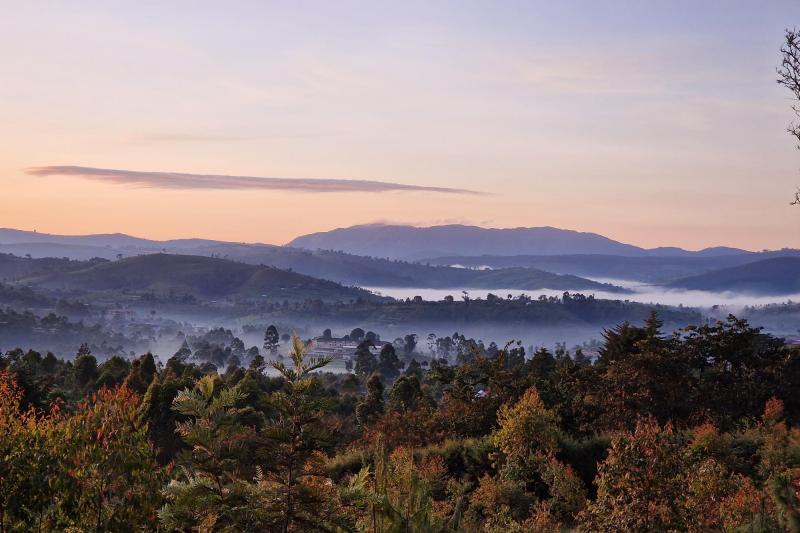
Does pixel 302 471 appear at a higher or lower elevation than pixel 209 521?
higher

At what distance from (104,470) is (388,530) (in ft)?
15.9

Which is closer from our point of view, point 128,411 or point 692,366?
point 128,411

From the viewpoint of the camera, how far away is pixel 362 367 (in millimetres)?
114562

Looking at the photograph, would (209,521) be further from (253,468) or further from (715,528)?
(715,528)

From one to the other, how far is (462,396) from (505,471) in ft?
39.7

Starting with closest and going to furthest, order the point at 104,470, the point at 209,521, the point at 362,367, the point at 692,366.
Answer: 1. the point at 209,521
2. the point at 104,470
3. the point at 692,366
4. the point at 362,367

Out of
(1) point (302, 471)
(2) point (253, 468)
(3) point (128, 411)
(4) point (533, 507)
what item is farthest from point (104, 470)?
(4) point (533, 507)

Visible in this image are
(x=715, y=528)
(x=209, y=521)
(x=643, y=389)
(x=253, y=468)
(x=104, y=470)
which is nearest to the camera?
(x=209, y=521)

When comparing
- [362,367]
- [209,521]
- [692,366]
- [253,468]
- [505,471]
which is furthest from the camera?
[362,367]

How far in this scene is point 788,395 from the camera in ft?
115

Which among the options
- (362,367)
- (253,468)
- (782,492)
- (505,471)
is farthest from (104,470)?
(362,367)

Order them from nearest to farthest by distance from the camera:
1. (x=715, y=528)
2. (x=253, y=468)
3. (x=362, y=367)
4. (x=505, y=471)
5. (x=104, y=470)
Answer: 1. (x=253, y=468)
2. (x=104, y=470)
3. (x=715, y=528)
4. (x=505, y=471)
5. (x=362, y=367)

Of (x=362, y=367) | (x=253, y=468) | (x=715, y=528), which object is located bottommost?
(x=362, y=367)

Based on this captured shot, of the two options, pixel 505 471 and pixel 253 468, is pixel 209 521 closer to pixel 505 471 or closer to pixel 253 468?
pixel 253 468
